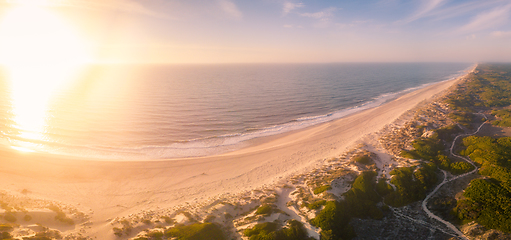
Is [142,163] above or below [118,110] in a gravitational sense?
below

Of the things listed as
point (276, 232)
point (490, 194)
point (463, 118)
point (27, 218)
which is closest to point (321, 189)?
point (276, 232)

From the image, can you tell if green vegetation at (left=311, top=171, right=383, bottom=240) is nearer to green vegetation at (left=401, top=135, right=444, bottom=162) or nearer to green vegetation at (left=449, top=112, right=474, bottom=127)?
green vegetation at (left=401, top=135, right=444, bottom=162)

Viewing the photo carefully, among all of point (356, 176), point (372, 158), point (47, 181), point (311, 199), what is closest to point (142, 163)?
point (47, 181)

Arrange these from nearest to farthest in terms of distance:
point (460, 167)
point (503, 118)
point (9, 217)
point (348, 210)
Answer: point (9, 217) < point (348, 210) < point (460, 167) < point (503, 118)

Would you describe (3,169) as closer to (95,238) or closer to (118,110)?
(95,238)

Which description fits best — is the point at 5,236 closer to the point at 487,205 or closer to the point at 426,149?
the point at 487,205
